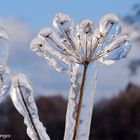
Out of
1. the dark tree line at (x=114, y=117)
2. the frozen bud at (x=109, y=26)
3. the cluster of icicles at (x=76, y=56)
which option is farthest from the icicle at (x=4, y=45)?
the dark tree line at (x=114, y=117)

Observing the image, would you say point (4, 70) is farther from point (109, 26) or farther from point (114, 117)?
point (114, 117)

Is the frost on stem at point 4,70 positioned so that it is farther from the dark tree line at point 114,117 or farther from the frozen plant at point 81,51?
the dark tree line at point 114,117

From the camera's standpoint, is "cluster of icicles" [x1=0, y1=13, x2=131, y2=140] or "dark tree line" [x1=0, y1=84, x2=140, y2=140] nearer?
"cluster of icicles" [x1=0, y1=13, x2=131, y2=140]

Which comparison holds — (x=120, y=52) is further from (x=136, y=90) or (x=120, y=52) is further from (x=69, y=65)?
(x=136, y=90)

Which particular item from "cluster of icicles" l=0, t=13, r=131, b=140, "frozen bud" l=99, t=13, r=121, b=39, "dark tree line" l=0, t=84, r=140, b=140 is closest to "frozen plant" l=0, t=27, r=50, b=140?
"cluster of icicles" l=0, t=13, r=131, b=140

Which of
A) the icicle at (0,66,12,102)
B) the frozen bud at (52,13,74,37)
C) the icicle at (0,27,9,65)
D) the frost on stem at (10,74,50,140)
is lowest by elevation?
the frost on stem at (10,74,50,140)

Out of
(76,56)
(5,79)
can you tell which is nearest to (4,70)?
(5,79)

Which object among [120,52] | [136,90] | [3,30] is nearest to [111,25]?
[120,52]

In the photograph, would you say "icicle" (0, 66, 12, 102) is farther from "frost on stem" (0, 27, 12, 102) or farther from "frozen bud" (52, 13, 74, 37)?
"frozen bud" (52, 13, 74, 37)
